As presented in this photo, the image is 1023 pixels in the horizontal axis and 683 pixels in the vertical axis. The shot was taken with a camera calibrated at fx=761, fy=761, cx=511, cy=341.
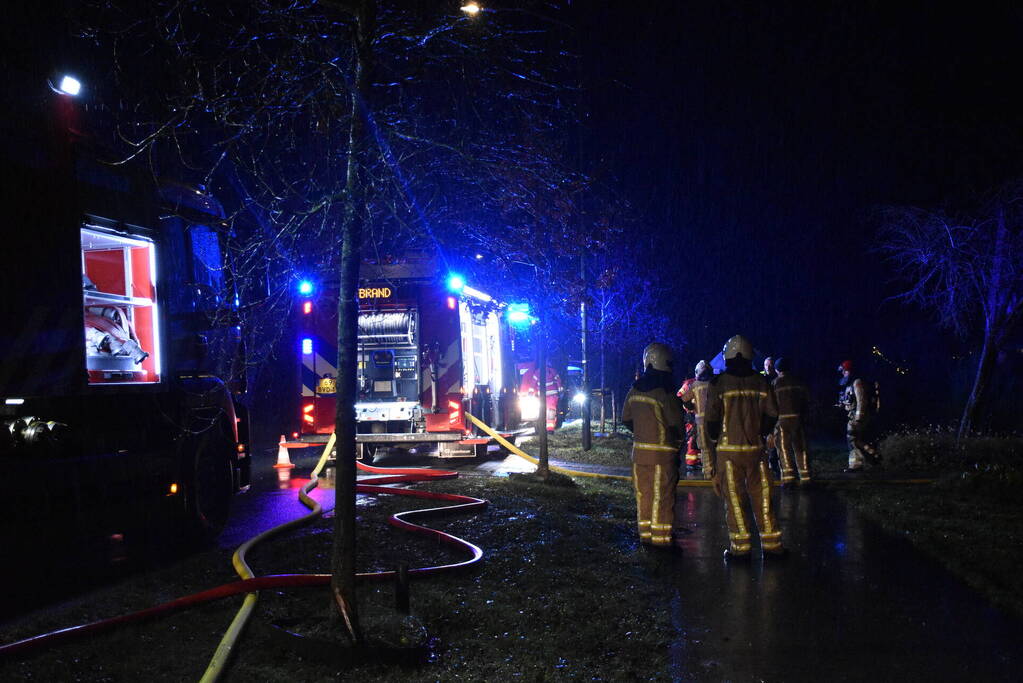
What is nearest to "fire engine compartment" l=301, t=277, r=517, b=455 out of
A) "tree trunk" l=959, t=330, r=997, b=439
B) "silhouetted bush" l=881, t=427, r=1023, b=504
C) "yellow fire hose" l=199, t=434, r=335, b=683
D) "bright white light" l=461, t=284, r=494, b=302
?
"bright white light" l=461, t=284, r=494, b=302

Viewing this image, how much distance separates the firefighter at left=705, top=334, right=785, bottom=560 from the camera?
687 centimetres

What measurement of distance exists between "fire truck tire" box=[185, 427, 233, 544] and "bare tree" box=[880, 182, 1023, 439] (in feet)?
44.4

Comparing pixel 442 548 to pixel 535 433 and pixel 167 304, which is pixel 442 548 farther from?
pixel 535 433

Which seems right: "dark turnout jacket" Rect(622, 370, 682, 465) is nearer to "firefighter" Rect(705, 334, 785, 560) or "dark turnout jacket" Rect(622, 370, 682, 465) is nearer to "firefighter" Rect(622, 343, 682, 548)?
"firefighter" Rect(622, 343, 682, 548)

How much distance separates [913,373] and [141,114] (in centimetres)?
2634

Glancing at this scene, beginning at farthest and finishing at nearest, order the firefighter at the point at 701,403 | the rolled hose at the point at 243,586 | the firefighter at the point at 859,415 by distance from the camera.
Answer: the firefighter at the point at 859,415 → the firefighter at the point at 701,403 → the rolled hose at the point at 243,586

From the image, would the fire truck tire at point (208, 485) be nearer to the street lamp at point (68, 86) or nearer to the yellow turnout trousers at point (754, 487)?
the street lamp at point (68, 86)

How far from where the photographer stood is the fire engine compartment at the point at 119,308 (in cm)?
661

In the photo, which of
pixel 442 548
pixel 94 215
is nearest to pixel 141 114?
pixel 94 215

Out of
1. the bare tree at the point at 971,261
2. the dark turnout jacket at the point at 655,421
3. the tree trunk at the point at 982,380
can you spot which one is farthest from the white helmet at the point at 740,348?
the tree trunk at the point at 982,380

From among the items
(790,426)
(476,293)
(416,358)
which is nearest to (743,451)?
(790,426)

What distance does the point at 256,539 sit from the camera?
22.1 feet

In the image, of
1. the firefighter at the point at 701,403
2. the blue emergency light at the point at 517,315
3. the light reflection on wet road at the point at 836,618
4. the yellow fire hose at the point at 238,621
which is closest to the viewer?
the yellow fire hose at the point at 238,621

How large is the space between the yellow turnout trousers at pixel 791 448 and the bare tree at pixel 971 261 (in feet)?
21.5
